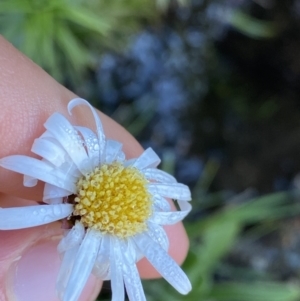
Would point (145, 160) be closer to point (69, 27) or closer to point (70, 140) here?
point (70, 140)

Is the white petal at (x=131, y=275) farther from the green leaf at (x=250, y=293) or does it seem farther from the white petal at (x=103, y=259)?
the green leaf at (x=250, y=293)

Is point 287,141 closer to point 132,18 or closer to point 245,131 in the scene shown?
point 245,131

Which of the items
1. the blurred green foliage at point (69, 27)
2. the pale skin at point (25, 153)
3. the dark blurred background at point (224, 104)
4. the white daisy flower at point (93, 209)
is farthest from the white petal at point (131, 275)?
the dark blurred background at point (224, 104)

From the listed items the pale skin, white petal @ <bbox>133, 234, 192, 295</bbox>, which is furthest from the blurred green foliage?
white petal @ <bbox>133, 234, 192, 295</bbox>

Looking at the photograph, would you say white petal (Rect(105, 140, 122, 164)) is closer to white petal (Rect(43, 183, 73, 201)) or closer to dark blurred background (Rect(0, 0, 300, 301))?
white petal (Rect(43, 183, 73, 201))

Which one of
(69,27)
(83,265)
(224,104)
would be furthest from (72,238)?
→ (224,104)
